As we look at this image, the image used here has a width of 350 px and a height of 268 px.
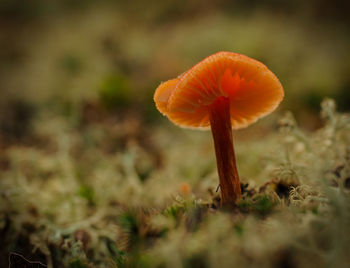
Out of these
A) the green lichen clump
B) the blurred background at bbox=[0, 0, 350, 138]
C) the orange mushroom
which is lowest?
the green lichen clump

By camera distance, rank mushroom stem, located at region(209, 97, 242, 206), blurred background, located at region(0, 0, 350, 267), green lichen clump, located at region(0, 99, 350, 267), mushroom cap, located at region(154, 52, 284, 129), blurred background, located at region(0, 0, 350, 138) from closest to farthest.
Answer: green lichen clump, located at region(0, 99, 350, 267) < mushroom cap, located at region(154, 52, 284, 129) < mushroom stem, located at region(209, 97, 242, 206) < blurred background, located at region(0, 0, 350, 267) < blurred background, located at region(0, 0, 350, 138)

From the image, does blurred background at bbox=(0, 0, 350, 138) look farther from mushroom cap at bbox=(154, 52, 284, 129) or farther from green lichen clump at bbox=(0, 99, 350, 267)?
mushroom cap at bbox=(154, 52, 284, 129)

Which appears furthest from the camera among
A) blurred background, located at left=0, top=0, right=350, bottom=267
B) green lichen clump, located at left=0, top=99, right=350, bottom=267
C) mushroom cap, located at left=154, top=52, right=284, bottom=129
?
blurred background, located at left=0, top=0, right=350, bottom=267

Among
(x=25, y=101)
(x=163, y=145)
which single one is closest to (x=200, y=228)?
(x=163, y=145)

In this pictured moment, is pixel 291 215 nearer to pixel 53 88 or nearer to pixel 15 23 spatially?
pixel 53 88

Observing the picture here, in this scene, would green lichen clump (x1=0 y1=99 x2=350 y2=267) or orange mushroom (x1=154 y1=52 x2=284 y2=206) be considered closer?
green lichen clump (x1=0 y1=99 x2=350 y2=267)

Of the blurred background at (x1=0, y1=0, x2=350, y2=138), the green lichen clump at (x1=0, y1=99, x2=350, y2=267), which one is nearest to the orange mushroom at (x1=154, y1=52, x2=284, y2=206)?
the green lichen clump at (x1=0, y1=99, x2=350, y2=267)

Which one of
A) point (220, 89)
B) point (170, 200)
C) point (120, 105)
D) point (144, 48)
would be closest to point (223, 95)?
point (220, 89)
